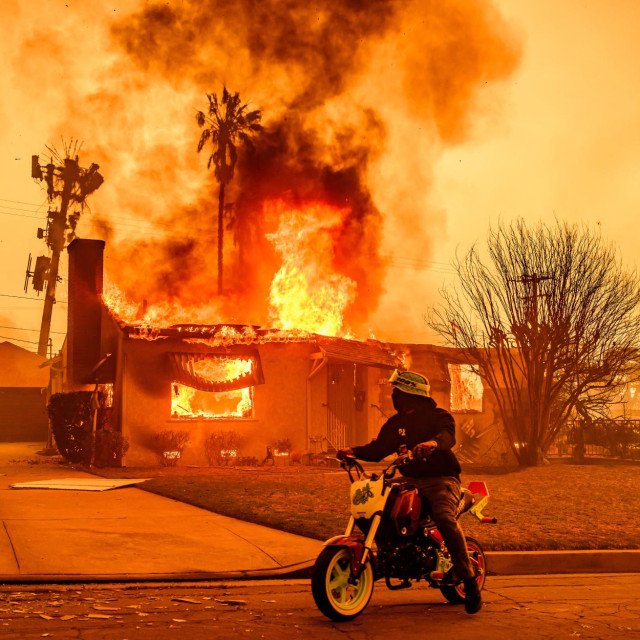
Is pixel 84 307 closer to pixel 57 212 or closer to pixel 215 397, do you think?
pixel 215 397

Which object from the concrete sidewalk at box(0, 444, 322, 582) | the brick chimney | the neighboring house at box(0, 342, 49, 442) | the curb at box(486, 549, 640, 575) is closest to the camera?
the concrete sidewalk at box(0, 444, 322, 582)

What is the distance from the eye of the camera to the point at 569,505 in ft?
42.5

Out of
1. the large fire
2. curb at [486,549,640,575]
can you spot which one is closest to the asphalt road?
curb at [486,549,640,575]

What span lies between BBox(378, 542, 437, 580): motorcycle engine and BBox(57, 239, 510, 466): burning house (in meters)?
14.9

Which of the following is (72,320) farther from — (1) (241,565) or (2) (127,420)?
(1) (241,565)

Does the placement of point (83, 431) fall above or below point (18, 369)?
below

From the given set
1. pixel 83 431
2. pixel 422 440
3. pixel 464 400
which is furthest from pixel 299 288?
pixel 422 440

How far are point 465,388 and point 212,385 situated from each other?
990cm

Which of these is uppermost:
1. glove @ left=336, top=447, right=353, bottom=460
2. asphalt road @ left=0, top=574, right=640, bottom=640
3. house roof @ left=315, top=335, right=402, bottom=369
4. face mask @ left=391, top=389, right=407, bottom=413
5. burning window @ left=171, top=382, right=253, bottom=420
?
house roof @ left=315, top=335, right=402, bottom=369

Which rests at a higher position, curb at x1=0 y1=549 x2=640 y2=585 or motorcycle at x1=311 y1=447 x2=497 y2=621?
motorcycle at x1=311 y1=447 x2=497 y2=621

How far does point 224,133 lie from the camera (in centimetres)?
3944

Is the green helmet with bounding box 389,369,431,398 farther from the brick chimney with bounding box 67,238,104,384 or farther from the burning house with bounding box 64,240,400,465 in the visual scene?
the brick chimney with bounding box 67,238,104,384

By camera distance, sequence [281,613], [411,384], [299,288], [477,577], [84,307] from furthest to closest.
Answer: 1. [299,288]
2. [84,307]
3. [477,577]
4. [411,384]
5. [281,613]

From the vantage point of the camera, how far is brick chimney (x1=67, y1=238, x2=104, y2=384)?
25359mm
